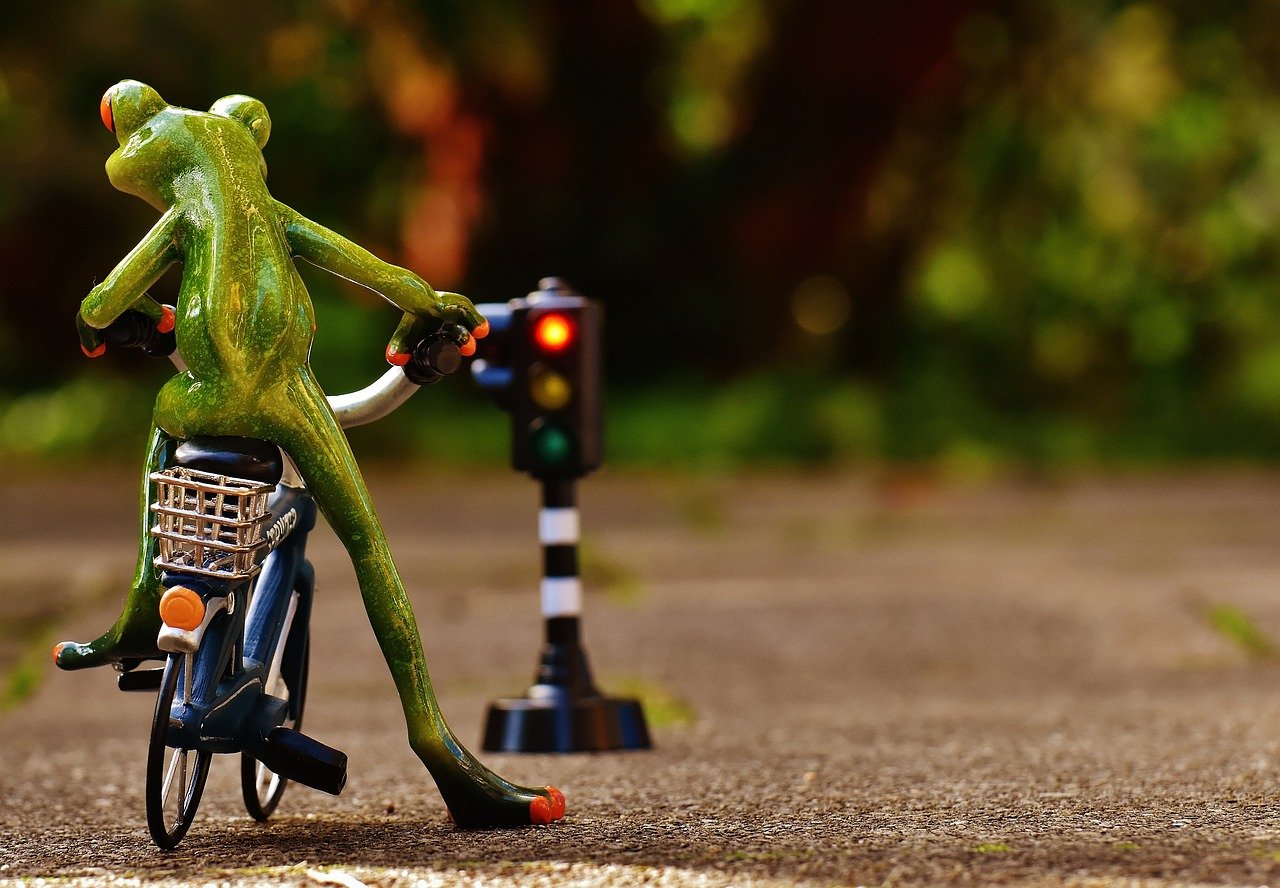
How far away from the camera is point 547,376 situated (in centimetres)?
445

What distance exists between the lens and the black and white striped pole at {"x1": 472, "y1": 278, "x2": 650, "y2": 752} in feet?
14.6

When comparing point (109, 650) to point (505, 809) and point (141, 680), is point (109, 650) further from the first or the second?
point (505, 809)

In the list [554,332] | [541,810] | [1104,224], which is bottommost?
[541,810]

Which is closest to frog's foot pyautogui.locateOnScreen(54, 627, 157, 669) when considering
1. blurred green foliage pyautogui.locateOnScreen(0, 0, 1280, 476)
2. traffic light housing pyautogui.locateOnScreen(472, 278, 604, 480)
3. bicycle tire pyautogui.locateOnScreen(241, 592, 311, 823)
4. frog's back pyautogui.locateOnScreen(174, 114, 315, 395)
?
bicycle tire pyautogui.locateOnScreen(241, 592, 311, 823)

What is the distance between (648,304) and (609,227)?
0.86 m

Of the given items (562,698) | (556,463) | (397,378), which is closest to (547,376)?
(556,463)

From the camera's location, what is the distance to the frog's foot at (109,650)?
128 inches

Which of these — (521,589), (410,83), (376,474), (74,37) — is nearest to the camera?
(521,589)

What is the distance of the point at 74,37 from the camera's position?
1268 cm

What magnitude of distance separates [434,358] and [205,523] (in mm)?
520

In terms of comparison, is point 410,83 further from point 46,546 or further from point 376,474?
point 46,546

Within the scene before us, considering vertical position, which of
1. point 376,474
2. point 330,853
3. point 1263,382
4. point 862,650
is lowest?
point 330,853

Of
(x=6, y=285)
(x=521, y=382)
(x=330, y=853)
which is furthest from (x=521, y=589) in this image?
(x=6, y=285)

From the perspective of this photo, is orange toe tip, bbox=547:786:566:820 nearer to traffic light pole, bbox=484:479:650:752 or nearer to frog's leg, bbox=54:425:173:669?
frog's leg, bbox=54:425:173:669
